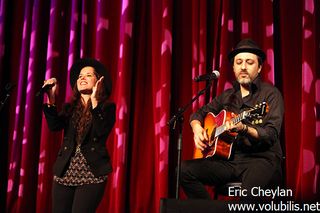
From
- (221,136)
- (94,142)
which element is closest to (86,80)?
(94,142)

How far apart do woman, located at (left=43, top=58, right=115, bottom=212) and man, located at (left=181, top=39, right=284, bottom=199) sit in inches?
25.2

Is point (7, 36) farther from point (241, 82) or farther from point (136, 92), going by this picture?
point (241, 82)

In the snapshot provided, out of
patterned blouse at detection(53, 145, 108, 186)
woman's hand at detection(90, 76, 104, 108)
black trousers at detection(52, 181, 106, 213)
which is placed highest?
woman's hand at detection(90, 76, 104, 108)

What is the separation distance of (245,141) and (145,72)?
1.64m

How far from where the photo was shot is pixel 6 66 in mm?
4539

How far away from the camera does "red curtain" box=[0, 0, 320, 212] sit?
3.65 metres

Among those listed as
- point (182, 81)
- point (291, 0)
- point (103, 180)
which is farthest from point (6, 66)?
point (291, 0)

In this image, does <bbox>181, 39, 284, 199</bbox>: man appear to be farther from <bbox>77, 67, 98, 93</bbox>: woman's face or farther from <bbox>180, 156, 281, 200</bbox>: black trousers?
<bbox>77, 67, 98, 93</bbox>: woman's face

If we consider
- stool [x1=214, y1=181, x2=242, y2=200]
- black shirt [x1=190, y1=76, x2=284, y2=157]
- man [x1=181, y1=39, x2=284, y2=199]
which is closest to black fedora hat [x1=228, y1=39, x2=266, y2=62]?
man [x1=181, y1=39, x2=284, y2=199]

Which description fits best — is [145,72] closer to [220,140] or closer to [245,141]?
[220,140]

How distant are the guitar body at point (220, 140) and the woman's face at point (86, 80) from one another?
91cm

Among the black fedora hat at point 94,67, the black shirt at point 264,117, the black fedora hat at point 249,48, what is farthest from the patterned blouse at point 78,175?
the black fedora hat at point 249,48

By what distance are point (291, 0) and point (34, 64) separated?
2.61m

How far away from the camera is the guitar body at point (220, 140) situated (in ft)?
9.43
